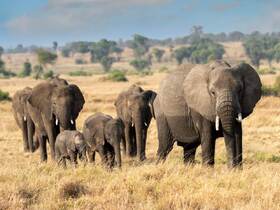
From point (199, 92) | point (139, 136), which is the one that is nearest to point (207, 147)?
point (199, 92)

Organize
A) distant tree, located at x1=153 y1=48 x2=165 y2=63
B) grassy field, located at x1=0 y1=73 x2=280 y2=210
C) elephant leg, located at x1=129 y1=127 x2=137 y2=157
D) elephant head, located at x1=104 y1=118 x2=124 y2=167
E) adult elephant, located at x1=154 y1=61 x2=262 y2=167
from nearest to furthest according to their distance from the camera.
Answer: grassy field, located at x1=0 y1=73 x2=280 y2=210, adult elephant, located at x1=154 y1=61 x2=262 y2=167, elephant head, located at x1=104 y1=118 x2=124 y2=167, elephant leg, located at x1=129 y1=127 x2=137 y2=157, distant tree, located at x1=153 y1=48 x2=165 y2=63

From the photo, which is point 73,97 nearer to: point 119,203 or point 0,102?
point 119,203

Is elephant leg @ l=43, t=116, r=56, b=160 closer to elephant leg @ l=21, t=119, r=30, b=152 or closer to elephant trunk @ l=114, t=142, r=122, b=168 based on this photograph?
elephant trunk @ l=114, t=142, r=122, b=168

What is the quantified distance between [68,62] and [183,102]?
176 metres

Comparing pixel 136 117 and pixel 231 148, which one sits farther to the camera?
pixel 136 117

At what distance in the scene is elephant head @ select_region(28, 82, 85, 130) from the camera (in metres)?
16.9

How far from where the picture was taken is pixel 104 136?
1570 cm

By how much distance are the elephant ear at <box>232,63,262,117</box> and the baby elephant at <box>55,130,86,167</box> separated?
4626mm

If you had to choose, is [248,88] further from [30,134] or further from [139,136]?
[30,134]

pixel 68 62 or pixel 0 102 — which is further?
pixel 68 62

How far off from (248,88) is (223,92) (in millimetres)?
876

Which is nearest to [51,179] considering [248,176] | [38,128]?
[248,176]

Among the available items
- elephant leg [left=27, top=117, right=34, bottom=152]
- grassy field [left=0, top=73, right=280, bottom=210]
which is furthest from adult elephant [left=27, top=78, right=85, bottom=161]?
grassy field [left=0, top=73, right=280, bottom=210]

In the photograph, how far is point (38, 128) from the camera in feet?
60.4
